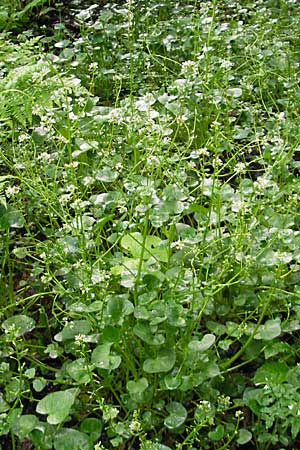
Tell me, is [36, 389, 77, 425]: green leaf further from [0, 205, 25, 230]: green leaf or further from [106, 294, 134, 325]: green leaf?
[0, 205, 25, 230]: green leaf

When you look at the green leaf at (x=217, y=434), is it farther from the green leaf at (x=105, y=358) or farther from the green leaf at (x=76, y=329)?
the green leaf at (x=76, y=329)

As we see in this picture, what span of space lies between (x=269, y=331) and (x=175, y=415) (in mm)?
282

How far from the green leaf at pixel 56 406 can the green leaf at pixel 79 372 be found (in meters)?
0.04

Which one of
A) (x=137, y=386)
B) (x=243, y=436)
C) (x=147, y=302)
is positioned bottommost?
(x=243, y=436)

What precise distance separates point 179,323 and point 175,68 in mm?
1658

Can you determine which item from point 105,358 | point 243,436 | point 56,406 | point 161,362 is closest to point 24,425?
point 56,406

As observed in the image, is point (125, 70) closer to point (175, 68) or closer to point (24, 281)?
point (175, 68)

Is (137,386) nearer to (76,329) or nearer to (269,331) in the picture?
(76,329)

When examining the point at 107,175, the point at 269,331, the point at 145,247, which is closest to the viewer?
the point at 269,331

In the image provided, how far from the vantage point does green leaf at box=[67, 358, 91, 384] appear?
1640 millimetres

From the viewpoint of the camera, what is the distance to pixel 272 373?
5.60ft

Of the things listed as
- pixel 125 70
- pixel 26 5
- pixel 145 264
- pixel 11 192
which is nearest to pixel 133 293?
pixel 145 264

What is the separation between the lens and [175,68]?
310cm

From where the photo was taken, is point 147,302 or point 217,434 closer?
point 217,434
